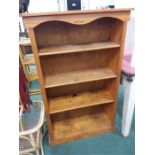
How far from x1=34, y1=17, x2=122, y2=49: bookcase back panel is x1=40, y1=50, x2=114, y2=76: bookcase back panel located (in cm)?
14

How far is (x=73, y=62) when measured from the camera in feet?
5.06

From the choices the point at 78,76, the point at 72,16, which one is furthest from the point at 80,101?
the point at 72,16

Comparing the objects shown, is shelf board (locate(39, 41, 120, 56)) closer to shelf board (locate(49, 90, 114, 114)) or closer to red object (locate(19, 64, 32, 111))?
red object (locate(19, 64, 32, 111))

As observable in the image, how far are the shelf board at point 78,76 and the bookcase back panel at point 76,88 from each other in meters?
0.19

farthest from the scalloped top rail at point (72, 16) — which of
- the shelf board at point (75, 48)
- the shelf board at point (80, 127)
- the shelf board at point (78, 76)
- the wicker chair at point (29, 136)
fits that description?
the shelf board at point (80, 127)

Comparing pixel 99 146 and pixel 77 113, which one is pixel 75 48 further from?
pixel 99 146

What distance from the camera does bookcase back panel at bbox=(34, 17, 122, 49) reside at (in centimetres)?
129

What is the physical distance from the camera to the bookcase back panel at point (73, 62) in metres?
1.46

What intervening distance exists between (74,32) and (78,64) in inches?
14.2

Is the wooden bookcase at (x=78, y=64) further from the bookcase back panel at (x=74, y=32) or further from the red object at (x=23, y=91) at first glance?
the red object at (x=23, y=91)

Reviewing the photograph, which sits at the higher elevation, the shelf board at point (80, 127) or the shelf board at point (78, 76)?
the shelf board at point (78, 76)

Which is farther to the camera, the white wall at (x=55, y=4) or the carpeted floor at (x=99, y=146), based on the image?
the white wall at (x=55, y=4)
